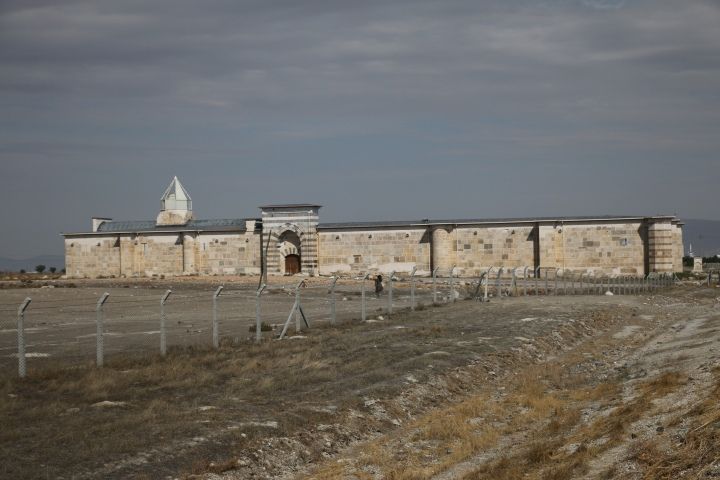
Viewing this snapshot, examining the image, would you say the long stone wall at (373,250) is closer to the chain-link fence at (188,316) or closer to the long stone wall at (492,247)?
the long stone wall at (492,247)

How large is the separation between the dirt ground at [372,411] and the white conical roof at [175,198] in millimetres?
51128

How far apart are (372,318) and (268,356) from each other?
9.14m

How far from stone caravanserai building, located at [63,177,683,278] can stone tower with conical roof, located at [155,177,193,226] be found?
2650 millimetres

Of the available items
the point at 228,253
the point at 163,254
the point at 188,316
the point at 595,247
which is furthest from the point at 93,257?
the point at 188,316

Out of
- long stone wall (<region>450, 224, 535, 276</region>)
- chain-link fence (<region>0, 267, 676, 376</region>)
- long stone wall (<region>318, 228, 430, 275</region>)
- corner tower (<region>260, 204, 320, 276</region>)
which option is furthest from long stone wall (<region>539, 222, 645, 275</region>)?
corner tower (<region>260, 204, 320, 276</region>)

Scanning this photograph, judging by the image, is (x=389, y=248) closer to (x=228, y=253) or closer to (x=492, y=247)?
(x=492, y=247)

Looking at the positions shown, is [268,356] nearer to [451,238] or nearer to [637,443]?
[637,443]

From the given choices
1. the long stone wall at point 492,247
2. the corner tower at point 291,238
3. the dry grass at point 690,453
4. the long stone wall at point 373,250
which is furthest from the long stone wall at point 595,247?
the dry grass at point 690,453

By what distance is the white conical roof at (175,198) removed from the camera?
230 ft

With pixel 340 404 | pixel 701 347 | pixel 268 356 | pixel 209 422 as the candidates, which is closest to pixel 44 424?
pixel 209 422

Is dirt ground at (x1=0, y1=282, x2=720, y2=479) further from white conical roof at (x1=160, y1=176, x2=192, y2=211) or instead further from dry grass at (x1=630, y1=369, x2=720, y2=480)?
white conical roof at (x1=160, y1=176, x2=192, y2=211)

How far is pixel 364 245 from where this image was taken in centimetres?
5688

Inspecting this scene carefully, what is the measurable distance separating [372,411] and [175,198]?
59.2 m

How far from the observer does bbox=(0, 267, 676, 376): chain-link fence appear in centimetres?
1775
